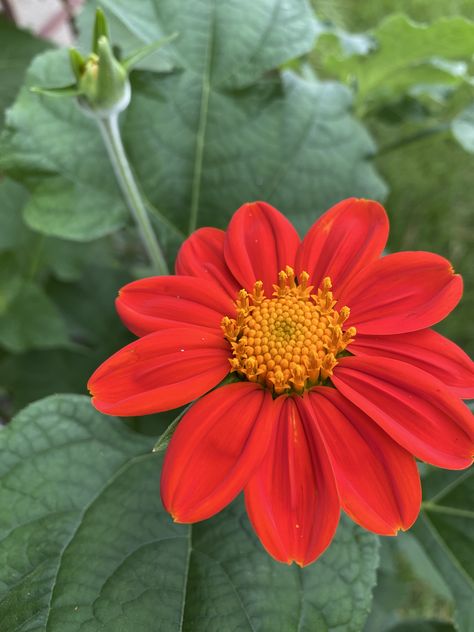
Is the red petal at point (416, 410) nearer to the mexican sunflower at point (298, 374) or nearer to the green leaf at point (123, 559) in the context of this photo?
the mexican sunflower at point (298, 374)

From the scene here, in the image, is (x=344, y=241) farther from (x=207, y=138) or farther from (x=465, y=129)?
(x=465, y=129)

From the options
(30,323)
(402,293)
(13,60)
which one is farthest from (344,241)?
(13,60)

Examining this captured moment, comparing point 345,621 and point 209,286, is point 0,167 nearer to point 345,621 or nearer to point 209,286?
point 209,286

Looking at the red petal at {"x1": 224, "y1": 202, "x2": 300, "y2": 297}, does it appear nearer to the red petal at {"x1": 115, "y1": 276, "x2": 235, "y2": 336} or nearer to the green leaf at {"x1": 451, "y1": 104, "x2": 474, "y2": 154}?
the red petal at {"x1": 115, "y1": 276, "x2": 235, "y2": 336}

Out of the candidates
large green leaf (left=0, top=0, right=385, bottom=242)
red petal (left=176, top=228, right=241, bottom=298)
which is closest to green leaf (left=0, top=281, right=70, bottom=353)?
large green leaf (left=0, top=0, right=385, bottom=242)

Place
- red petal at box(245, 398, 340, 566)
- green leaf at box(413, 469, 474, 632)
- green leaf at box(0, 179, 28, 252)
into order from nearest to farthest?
red petal at box(245, 398, 340, 566) → green leaf at box(413, 469, 474, 632) → green leaf at box(0, 179, 28, 252)
